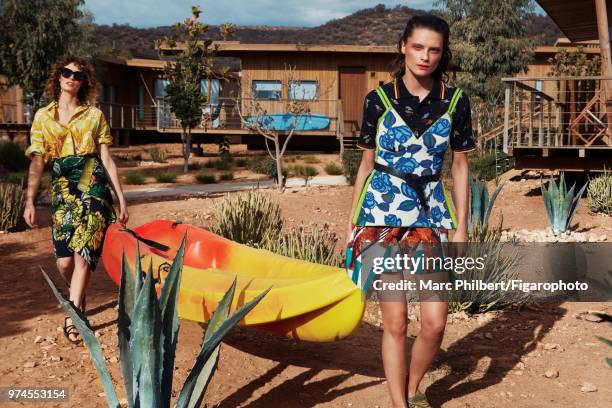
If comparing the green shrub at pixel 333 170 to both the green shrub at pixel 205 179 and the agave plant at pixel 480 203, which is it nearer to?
the green shrub at pixel 205 179

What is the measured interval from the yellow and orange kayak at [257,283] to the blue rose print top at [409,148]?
1.65 ft

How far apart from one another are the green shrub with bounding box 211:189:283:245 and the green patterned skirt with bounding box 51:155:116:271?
2.62 metres

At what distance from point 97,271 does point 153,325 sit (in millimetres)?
4357

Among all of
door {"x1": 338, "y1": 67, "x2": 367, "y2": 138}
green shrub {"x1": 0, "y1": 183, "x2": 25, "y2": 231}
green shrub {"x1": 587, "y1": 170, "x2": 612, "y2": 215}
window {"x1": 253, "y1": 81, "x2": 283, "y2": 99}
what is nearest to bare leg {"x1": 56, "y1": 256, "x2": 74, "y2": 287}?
green shrub {"x1": 0, "y1": 183, "x2": 25, "y2": 231}

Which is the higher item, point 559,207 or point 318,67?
point 318,67

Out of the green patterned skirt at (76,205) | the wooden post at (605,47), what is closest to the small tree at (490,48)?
the wooden post at (605,47)

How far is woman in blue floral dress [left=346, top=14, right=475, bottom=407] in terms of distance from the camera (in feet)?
10.1

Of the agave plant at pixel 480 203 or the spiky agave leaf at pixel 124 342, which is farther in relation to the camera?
the agave plant at pixel 480 203

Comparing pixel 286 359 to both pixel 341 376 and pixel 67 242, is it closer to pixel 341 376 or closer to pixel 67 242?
pixel 341 376

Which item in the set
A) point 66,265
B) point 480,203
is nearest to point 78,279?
point 66,265

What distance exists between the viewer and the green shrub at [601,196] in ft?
32.9

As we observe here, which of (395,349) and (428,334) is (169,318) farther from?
(428,334)

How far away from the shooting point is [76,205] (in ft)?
14.7

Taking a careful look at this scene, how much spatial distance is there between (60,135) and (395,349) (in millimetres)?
2573
